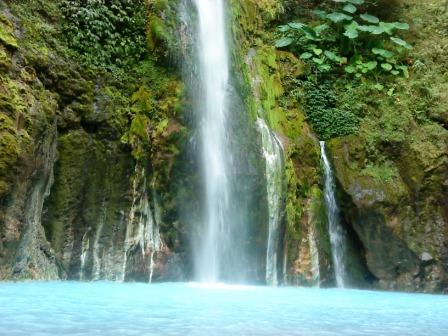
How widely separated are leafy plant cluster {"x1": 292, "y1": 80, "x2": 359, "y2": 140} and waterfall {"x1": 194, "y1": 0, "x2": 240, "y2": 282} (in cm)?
258

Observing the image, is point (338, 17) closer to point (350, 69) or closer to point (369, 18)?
point (369, 18)

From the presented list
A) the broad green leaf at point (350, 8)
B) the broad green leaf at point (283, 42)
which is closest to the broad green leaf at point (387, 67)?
the broad green leaf at point (350, 8)

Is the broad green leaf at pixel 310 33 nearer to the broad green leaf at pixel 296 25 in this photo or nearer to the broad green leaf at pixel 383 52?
the broad green leaf at pixel 296 25

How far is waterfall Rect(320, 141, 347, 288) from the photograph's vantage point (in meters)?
10.2

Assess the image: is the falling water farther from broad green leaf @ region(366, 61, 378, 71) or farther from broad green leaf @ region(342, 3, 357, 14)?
broad green leaf @ region(342, 3, 357, 14)

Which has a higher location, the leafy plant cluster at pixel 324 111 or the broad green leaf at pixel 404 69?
the broad green leaf at pixel 404 69

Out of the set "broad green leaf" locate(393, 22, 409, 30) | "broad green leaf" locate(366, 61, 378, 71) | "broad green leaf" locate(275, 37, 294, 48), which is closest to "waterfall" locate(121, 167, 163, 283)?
"broad green leaf" locate(275, 37, 294, 48)

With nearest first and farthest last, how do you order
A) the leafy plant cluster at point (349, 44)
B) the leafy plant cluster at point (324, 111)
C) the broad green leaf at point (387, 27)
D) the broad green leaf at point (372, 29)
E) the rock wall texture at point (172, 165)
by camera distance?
the rock wall texture at point (172, 165), the leafy plant cluster at point (324, 111), the leafy plant cluster at point (349, 44), the broad green leaf at point (372, 29), the broad green leaf at point (387, 27)

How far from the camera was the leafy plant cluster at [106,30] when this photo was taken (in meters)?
8.60

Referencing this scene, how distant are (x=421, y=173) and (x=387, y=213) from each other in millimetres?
1209

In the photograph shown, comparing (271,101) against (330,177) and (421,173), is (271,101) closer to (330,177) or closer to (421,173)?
(330,177)

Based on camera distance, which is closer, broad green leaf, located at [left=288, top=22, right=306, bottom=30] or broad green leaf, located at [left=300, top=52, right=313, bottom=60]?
broad green leaf, located at [left=300, top=52, right=313, bottom=60]

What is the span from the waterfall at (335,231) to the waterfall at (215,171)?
2.33 meters

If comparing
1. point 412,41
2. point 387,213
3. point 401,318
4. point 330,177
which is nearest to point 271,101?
point 330,177
